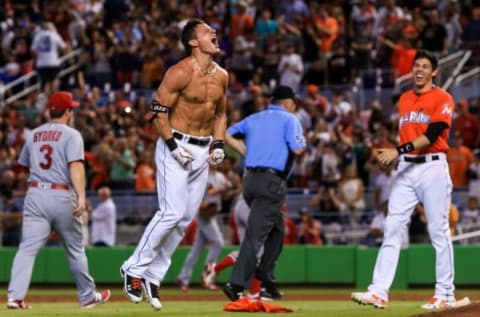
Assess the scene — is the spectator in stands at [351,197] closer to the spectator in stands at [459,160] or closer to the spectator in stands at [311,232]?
the spectator in stands at [311,232]

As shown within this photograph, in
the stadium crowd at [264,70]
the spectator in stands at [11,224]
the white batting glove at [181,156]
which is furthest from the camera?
the stadium crowd at [264,70]

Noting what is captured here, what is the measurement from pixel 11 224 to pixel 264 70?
690 cm

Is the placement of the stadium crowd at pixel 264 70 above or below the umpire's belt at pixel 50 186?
above

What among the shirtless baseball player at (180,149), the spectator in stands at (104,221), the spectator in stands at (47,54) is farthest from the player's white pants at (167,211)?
the spectator in stands at (47,54)

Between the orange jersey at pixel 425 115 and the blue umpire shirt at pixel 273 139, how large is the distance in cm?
141

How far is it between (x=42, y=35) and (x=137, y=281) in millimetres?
16301

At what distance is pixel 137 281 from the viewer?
11.1 m

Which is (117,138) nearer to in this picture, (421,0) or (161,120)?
(421,0)

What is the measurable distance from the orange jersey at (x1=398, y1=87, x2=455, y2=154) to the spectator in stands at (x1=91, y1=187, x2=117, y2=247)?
30.0 feet

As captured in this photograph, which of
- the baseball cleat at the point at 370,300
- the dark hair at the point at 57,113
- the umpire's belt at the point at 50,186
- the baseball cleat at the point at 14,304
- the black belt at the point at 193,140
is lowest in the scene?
the baseball cleat at the point at 14,304

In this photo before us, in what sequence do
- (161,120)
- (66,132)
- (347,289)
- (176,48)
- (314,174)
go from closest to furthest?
(161,120) < (66,132) < (347,289) < (314,174) < (176,48)

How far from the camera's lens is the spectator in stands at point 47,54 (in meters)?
26.6

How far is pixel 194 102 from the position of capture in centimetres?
1139

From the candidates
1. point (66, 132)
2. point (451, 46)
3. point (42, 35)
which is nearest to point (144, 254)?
point (66, 132)
